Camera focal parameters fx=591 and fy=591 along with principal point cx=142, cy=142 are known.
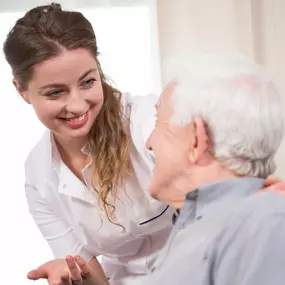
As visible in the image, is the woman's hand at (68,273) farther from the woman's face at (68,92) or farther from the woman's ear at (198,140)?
the woman's ear at (198,140)

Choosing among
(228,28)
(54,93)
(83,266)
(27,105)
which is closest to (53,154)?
(54,93)

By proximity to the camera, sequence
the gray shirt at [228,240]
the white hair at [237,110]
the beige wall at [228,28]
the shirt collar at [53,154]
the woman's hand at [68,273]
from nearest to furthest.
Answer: the gray shirt at [228,240] → the white hair at [237,110] → the woman's hand at [68,273] → the shirt collar at [53,154] → the beige wall at [228,28]

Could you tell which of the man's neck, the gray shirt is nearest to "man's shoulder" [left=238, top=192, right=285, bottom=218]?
the gray shirt

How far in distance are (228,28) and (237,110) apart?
127 centimetres

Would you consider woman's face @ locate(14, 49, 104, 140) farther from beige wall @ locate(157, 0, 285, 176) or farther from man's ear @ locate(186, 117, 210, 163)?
beige wall @ locate(157, 0, 285, 176)

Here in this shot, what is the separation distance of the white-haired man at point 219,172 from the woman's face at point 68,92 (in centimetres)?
32

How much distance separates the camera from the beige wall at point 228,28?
2295 millimetres

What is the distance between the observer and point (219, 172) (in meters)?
1.17

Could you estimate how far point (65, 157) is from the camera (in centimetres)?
177

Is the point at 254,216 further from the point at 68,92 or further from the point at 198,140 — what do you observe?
the point at 68,92

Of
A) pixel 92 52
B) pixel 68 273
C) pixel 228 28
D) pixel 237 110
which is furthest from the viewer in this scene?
pixel 228 28

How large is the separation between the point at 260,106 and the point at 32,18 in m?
0.70

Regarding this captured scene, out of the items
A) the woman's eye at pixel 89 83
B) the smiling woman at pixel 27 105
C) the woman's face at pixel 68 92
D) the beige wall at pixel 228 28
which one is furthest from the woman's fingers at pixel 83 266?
the beige wall at pixel 228 28

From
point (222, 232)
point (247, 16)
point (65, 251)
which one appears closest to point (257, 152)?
point (222, 232)
